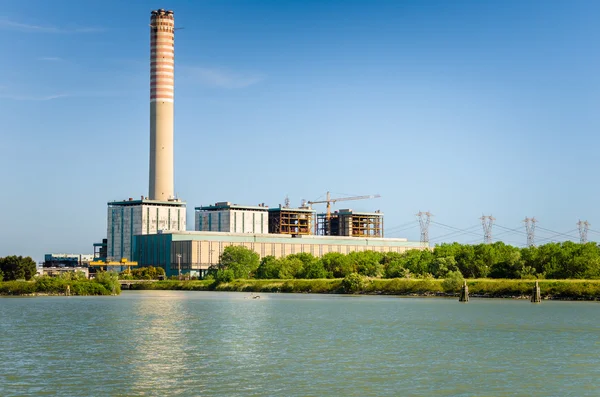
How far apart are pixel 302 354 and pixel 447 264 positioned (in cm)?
8994

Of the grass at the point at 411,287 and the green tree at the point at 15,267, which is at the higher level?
the green tree at the point at 15,267

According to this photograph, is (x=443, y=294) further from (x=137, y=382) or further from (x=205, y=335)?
(x=137, y=382)

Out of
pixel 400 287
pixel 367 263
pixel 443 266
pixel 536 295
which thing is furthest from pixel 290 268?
pixel 536 295

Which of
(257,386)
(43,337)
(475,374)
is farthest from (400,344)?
(43,337)

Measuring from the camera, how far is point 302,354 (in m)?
46.6

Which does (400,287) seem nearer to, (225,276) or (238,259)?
(225,276)

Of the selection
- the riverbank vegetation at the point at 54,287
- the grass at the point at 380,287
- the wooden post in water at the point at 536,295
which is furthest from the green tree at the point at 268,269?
the wooden post in water at the point at 536,295

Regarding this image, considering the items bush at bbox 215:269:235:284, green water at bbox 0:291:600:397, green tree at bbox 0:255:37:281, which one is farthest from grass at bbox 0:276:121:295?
green water at bbox 0:291:600:397

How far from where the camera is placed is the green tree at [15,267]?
133500 mm

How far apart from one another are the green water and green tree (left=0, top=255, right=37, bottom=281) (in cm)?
5692

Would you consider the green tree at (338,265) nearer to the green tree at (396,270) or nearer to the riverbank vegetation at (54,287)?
the green tree at (396,270)

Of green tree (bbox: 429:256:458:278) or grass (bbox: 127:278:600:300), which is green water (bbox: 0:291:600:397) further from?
green tree (bbox: 429:256:458:278)

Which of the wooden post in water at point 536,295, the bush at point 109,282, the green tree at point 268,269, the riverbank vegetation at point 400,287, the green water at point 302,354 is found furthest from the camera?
the green tree at point 268,269

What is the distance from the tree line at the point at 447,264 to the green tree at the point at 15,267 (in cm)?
4369
